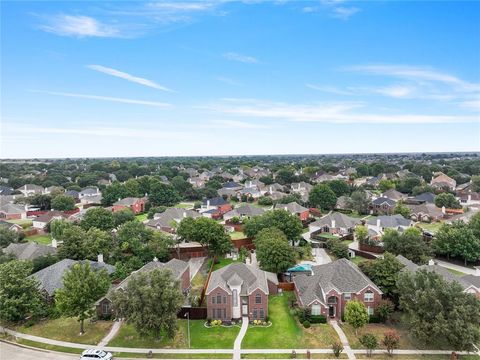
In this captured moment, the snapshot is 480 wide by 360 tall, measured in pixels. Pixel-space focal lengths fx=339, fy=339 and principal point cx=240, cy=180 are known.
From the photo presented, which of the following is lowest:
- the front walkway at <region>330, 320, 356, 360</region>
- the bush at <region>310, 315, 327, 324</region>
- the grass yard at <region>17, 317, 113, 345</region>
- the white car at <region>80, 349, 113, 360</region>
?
the grass yard at <region>17, 317, 113, 345</region>

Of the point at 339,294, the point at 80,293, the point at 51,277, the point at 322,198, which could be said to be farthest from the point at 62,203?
the point at 339,294

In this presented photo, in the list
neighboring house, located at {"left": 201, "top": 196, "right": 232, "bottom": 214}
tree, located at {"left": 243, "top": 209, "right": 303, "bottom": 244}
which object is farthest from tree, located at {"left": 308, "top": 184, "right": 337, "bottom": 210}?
tree, located at {"left": 243, "top": 209, "right": 303, "bottom": 244}

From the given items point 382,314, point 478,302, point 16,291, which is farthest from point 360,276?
point 16,291

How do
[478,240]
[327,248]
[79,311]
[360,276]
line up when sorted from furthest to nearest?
[327,248] → [478,240] → [360,276] → [79,311]

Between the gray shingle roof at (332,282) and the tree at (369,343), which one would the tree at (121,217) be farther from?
the tree at (369,343)

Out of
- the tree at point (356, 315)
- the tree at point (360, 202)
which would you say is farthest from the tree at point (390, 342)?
the tree at point (360, 202)

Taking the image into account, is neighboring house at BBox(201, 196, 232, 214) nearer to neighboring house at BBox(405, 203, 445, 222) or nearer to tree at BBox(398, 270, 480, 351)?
neighboring house at BBox(405, 203, 445, 222)

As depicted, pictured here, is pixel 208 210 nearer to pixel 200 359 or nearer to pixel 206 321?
pixel 206 321
